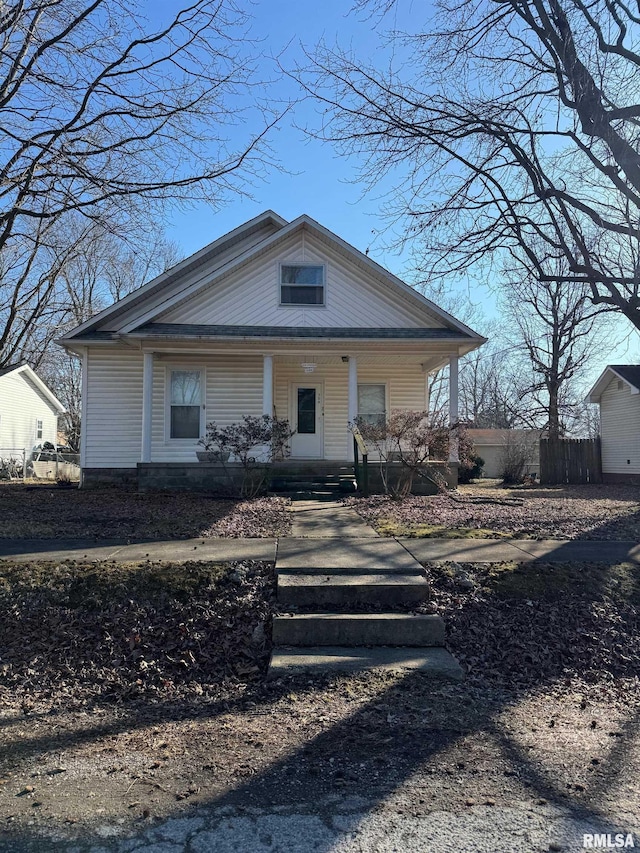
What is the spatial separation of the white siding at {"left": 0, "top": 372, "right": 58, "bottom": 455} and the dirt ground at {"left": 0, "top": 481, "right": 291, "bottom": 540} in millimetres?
19719

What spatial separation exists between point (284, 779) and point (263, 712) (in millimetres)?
852

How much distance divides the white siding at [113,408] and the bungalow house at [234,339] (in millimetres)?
25

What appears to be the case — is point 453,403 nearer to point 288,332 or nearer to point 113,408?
point 288,332

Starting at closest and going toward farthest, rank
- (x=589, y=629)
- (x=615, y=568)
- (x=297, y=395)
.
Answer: (x=589, y=629) → (x=615, y=568) → (x=297, y=395)

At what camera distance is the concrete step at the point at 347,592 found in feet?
17.5

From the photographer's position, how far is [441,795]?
292cm

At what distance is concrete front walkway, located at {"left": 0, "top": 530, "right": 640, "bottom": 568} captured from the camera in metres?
6.47

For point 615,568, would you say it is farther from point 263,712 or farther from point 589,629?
point 263,712

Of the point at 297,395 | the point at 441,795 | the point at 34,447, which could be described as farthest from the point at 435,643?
the point at 34,447

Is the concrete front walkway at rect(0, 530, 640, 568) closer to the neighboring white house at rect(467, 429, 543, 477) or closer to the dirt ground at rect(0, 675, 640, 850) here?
the dirt ground at rect(0, 675, 640, 850)

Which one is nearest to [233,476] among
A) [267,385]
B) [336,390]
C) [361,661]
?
[267,385]

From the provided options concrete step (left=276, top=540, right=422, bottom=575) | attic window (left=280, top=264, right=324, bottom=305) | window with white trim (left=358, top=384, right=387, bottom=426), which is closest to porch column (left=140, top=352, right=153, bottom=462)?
attic window (left=280, top=264, right=324, bottom=305)

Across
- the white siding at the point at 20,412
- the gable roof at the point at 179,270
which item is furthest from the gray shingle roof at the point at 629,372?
the white siding at the point at 20,412

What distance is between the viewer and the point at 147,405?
45.9 ft
